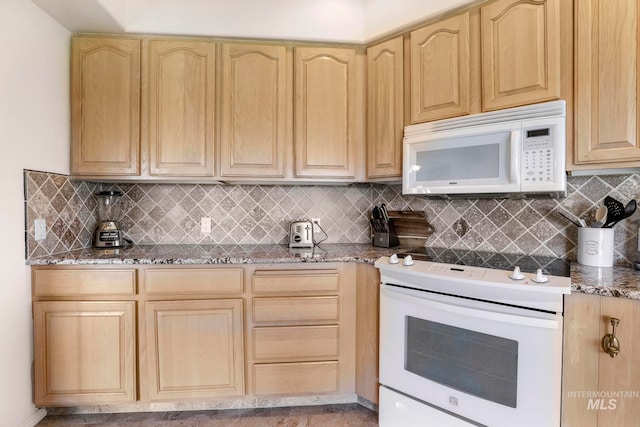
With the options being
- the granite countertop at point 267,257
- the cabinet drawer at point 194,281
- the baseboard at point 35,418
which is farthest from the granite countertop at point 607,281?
the baseboard at point 35,418

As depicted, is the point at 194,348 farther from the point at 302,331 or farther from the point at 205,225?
the point at 205,225

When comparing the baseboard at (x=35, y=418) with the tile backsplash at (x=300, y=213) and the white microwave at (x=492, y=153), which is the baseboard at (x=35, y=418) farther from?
the white microwave at (x=492, y=153)

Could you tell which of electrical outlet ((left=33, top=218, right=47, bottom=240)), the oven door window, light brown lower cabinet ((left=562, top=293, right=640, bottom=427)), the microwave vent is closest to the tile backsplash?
electrical outlet ((left=33, top=218, right=47, bottom=240))

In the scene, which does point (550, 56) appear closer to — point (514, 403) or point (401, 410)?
point (514, 403)

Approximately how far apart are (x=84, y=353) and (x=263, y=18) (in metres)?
2.28

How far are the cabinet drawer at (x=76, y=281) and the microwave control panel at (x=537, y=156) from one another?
2.14 meters

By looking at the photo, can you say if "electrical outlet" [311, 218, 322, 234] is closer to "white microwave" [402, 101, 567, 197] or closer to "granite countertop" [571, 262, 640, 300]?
"white microwave" [402, 101, 567, 197]

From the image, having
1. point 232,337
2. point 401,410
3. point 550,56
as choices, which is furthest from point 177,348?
point 550,56

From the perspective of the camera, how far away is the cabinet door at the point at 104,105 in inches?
74.5

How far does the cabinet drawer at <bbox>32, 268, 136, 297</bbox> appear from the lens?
1.64 m

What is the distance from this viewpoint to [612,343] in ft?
3.58

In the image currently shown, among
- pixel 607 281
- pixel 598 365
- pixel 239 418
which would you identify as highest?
pixel 607 281

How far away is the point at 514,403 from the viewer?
4.08 feet

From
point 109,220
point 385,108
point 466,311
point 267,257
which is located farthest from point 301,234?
point 109,220
